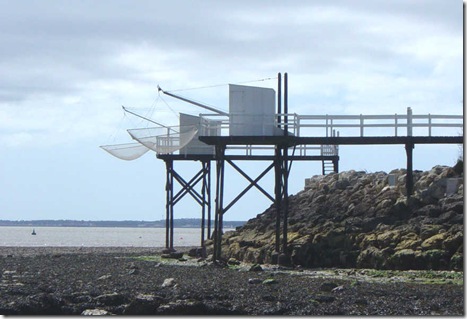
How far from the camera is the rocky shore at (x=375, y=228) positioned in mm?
29016

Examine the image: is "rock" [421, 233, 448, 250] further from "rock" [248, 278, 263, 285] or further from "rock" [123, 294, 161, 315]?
"rock" [123, 294, 161, 315]

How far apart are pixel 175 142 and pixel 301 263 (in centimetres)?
1091

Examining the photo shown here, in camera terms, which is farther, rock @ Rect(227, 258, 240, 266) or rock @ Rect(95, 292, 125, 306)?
rock @ Rect(227, 258, 240, 266)

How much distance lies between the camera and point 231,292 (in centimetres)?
2372

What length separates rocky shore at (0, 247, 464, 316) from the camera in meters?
21.2

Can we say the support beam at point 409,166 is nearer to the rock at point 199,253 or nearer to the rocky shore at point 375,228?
the rocky shore at point 375,228

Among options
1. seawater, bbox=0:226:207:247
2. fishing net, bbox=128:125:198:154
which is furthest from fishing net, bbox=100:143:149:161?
seawater, bbox=0:226:207:247

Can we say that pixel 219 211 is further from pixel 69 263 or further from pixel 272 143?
pixel 69 263

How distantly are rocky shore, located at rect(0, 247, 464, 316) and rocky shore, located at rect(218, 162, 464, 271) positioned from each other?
3.27 ft

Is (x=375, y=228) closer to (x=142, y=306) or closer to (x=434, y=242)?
(x=434, y=242)

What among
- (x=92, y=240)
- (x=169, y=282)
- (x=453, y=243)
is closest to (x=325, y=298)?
(x=169, y=282)

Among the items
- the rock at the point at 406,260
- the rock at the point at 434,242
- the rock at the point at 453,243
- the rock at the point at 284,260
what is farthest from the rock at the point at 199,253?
the rock at the point at 453,243

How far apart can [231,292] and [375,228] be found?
1010cm

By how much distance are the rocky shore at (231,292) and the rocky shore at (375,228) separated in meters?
1.00
